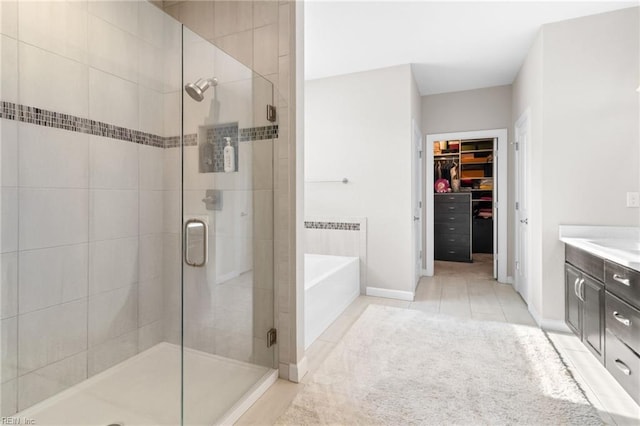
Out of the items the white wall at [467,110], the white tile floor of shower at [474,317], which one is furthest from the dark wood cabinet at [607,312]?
the white wall at [467,110]

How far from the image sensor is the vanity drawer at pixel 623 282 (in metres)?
1.73

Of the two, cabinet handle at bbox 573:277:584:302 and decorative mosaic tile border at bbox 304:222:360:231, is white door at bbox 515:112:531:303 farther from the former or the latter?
decorative mosaic tile border at bbox 304:222:360:231

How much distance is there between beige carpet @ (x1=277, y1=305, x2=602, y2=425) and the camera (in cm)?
169

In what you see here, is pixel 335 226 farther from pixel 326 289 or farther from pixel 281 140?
pixel 281 140

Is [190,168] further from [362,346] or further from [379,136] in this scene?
[379,136]

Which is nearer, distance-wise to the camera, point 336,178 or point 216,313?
point 216,313

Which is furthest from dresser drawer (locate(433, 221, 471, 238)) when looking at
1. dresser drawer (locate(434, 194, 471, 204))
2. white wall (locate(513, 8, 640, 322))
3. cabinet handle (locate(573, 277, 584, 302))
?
cabinet handle (locate(573, 277, 584, 302))

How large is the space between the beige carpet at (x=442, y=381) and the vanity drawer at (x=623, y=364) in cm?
21

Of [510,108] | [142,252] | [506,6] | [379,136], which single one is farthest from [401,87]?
[142,252]

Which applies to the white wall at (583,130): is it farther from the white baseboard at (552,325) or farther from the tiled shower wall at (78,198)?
the tiled shower wall at (78,198)

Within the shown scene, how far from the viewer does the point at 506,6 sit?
2609 millimetres

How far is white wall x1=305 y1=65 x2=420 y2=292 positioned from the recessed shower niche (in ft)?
7.79

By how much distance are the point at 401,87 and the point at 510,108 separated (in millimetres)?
1710

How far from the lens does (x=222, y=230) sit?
1687mm
